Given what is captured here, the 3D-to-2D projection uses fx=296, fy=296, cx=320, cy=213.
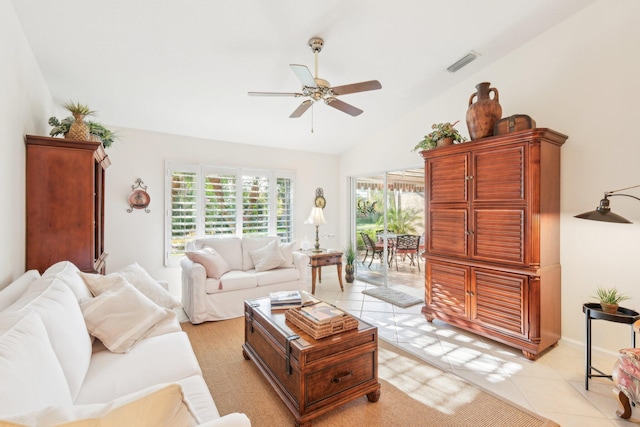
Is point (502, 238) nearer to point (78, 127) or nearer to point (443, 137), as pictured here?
point (443, 137)

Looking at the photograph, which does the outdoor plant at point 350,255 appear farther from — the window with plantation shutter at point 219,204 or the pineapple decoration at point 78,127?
the pineapple decoration at point 78,127

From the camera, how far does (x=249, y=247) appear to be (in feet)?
14.6

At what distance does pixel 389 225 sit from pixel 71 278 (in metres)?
4.41

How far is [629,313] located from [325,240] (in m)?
4.34

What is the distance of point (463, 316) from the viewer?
313cm

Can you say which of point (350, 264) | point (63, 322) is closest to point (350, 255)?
point (350, 264)

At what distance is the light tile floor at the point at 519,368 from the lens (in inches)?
79.1

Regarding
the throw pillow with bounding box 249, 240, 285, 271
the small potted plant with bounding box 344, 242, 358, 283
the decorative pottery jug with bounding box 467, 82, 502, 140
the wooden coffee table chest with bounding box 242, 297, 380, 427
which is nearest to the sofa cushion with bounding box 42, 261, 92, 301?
the wooden coffee table chest with bounding box 242, 297, 380, 427

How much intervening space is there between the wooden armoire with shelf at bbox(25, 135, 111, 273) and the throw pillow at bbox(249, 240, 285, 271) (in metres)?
1.98

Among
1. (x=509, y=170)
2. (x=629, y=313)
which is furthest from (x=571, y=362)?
(x=509, y=170)

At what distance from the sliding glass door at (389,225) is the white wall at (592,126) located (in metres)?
1.98

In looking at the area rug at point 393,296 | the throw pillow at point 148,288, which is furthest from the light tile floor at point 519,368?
the throw pillow at point 148,288

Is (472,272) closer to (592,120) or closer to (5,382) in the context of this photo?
(592,120)

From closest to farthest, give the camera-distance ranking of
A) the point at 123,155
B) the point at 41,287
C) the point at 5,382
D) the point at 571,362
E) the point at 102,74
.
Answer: the point at 5,382 < the point at 41,287 < the point at 571,362 < the point at 102,74 < the point at 123,155
